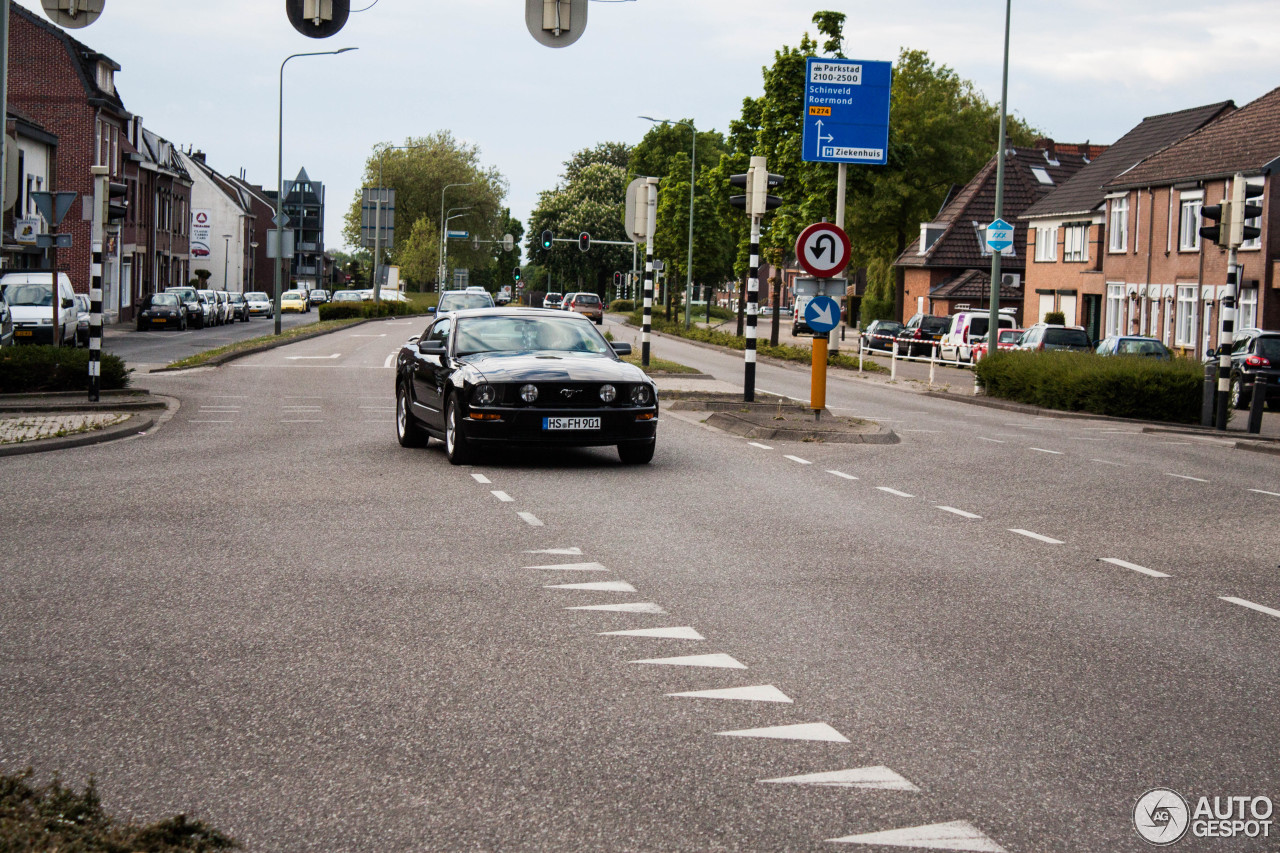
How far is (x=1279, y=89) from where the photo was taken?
48.0m

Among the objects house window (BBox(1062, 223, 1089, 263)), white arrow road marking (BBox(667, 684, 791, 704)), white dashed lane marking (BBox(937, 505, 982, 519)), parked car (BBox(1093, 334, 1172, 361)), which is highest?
house window (BBox(1062, 223, 1089, 263))

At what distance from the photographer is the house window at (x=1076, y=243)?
2313 inches

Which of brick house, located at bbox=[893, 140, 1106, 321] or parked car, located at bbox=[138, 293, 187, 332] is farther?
brick house, located at bbox=[893, 140, 1106, 321]

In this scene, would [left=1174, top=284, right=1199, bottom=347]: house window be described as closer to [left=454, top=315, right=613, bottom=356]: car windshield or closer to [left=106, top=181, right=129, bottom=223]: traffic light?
[left=454, top=315, right=613, bottom=356]: car windshield

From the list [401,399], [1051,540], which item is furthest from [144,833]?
[401,399]

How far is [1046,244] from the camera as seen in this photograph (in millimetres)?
62969

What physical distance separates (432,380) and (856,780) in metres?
10.6

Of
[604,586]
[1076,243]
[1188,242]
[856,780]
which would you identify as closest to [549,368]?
[604,586]

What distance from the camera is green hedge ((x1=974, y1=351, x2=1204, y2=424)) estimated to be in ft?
86.5

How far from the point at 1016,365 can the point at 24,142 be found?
3941cm

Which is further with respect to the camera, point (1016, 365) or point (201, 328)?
point (201, 328)

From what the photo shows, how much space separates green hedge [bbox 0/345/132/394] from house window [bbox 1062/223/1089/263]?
46.0 metres

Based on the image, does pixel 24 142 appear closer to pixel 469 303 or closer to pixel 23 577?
pixel 469 303

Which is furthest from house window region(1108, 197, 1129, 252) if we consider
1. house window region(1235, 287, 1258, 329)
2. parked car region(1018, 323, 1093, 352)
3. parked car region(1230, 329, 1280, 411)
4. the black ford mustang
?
the black ford mustang
